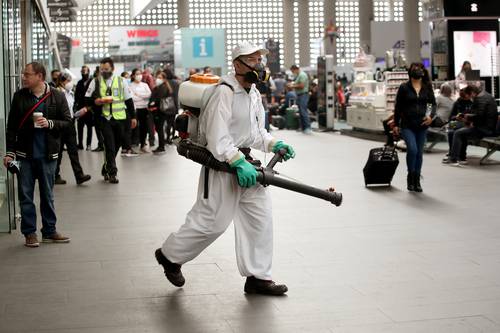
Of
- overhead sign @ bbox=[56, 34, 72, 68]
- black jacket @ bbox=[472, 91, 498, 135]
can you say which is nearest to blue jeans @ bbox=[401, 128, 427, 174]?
black jacket @ bbox=[472, 91, 498, 135]

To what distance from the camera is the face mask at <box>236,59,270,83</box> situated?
6.23 m

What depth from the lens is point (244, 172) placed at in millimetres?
6027

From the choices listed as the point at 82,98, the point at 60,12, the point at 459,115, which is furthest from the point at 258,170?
the point at 60,12

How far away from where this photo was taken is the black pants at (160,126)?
63.2 feet

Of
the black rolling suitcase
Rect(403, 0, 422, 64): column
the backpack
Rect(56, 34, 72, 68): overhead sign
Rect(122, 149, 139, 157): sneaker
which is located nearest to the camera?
the backpack

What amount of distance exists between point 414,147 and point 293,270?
4.98 m

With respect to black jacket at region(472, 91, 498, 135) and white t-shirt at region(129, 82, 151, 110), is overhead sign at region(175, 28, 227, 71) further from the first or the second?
black jacket at region(472, 91, 498, 135)

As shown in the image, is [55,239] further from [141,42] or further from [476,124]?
[141,42]

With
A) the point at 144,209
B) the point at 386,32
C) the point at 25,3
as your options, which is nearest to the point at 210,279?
the point at 144,209

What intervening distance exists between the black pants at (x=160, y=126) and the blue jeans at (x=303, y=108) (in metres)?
5.58

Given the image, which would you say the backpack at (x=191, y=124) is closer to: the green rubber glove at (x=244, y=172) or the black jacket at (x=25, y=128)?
the green rubber glove at (x=244, y=172)

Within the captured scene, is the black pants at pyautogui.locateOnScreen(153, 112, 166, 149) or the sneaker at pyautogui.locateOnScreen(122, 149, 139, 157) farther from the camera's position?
the black pants at pyautogui.locateOnScreen(153, 112, 166, 149)

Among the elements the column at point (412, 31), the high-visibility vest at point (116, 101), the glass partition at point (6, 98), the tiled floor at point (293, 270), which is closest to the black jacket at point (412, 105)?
the tiled floor at point (293, 270)

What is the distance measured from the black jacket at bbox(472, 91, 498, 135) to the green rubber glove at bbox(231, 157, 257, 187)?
9652 millimetres
